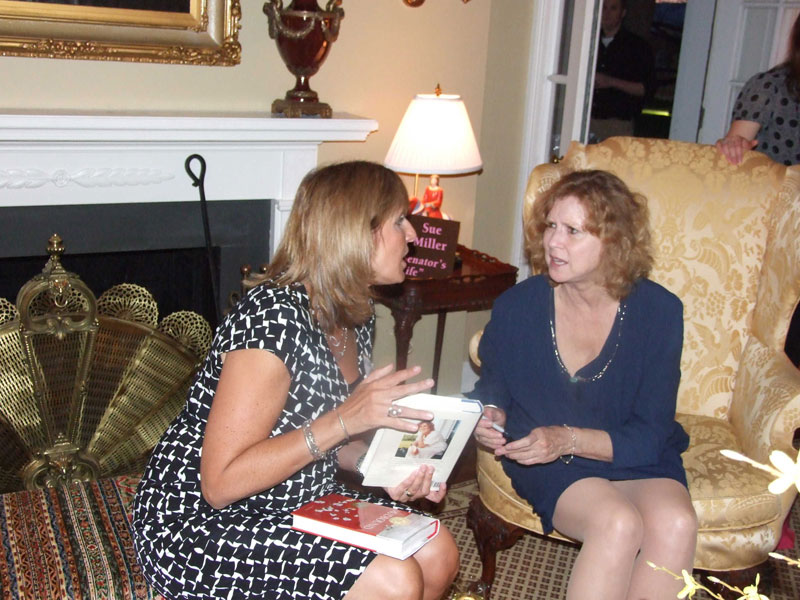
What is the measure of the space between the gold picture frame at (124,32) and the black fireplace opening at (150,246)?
43 cm

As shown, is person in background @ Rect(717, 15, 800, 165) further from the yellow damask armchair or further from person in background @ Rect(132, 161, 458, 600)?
person in background @ Rect(132, 161, 458, 600)

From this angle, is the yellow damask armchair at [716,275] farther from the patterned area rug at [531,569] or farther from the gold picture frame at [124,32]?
the gold picture frame at [124,32]

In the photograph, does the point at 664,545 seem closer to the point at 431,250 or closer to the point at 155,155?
the point at 431,250

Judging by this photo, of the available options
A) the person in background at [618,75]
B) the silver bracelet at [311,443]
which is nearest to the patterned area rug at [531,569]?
the silver bracelet at [311,443]

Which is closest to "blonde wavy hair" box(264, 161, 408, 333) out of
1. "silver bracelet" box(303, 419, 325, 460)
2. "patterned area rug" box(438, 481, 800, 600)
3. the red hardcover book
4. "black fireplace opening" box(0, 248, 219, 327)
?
"silver bracelet" box(303, 419, 325, 460)

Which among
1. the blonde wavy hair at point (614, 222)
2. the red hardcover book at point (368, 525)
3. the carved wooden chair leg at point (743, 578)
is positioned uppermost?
the blonde wavy hair at point (614, 222)

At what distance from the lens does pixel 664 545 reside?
190 cm

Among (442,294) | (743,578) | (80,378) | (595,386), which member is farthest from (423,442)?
(442,294)

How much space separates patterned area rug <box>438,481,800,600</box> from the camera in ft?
8.11

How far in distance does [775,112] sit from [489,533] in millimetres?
1702

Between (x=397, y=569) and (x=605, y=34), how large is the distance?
4281 mm

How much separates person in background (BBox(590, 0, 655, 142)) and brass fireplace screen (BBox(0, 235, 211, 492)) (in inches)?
136

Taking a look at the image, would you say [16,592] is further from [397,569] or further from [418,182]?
[418,182]

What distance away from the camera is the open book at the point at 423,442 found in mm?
1674
